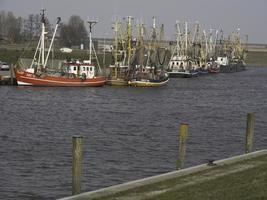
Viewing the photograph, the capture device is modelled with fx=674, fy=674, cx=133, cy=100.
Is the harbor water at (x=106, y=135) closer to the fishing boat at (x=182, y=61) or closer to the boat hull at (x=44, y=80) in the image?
the boat hull at (x=44, y=80)

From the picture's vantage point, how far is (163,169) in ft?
92.6

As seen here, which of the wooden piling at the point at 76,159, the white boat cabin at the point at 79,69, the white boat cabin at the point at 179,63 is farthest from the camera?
the white boat cabin at the point at 179,63

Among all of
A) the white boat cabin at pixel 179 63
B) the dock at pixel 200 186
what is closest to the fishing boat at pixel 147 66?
the white boat cabin at pixel 179 63

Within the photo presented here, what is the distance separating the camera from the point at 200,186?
1723 cm

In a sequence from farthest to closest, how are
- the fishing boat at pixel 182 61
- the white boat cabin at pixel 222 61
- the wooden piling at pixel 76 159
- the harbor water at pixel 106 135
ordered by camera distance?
the white boat cabin at pixel 222 61 < the fishing boat at pixel 182 61 < the harbor water at pixel 106 135 < the wooden piling at pixel 76 159

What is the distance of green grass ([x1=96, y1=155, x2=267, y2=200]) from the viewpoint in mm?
16078

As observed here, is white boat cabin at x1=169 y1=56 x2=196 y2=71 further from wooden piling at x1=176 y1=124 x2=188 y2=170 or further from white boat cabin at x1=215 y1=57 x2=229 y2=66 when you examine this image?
wooden piling at x1=176 y1=124 x2=188 y2=170

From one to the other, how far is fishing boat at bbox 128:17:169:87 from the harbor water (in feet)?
57.8

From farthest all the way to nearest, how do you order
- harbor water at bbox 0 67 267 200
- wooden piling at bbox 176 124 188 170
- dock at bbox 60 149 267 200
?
harbor water at bbox 0 67 267 200
wooden piling at bbox 176 124 188 170
dock at bbox 60 149 267 200

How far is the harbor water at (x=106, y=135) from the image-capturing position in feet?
86.9

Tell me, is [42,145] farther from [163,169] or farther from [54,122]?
[54,122]

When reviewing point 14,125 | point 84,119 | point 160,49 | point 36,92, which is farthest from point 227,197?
point 160,49

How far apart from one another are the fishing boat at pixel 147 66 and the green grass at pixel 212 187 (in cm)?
7959

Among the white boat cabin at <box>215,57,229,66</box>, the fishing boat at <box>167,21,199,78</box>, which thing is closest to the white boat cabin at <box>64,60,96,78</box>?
the fishing boat at <box>167,21,199,78</box>
